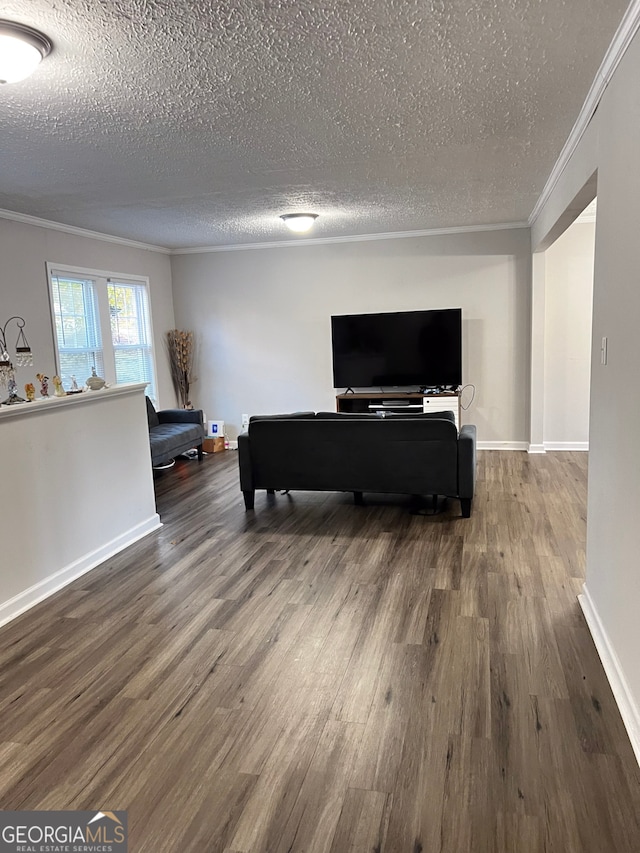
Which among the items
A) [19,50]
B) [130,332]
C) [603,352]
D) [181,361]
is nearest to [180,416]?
[181,361]

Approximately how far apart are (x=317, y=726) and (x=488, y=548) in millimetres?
2024

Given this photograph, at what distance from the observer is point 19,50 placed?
7.02ft

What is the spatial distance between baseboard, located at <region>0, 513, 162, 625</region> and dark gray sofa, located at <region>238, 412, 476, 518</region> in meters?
0.91

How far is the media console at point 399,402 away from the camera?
6.62 meters

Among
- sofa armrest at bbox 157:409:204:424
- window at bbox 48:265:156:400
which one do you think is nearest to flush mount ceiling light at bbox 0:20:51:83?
window at bbox 48:265:156:400

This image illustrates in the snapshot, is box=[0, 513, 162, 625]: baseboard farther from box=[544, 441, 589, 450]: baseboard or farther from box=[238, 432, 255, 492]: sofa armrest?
box=[544, 441, 589, 450]: baseboard

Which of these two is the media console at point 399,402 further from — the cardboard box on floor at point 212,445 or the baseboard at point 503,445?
the cardboard box on floor at point 212,445

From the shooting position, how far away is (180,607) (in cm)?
317

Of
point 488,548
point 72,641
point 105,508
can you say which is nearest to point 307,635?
point 72,641

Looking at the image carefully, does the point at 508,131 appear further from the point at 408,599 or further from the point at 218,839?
the point at 218,839

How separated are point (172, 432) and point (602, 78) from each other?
5.02 meters

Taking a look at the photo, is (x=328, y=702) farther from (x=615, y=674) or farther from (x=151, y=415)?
(x=151, y=415)

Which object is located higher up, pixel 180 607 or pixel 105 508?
pixel 105 508

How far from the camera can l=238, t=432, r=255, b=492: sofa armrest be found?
4.75 m
